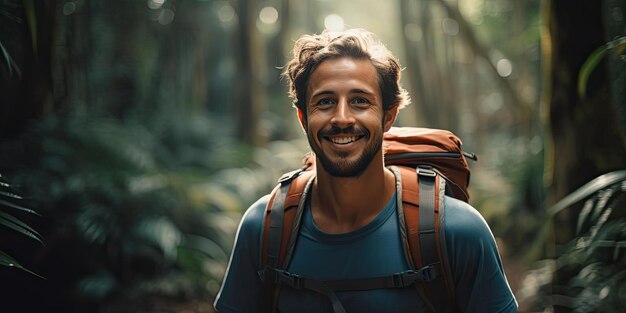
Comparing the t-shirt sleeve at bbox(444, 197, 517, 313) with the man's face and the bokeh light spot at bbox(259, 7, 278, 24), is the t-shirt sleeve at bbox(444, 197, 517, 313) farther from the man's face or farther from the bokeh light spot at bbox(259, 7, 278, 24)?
the bokeh light spot at bbox(259, 7, 278, 24)

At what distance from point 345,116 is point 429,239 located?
583mm

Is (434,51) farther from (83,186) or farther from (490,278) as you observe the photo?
(490,278)

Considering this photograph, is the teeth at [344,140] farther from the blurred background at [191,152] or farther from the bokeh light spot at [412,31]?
the bokeh light spot at [412,31]

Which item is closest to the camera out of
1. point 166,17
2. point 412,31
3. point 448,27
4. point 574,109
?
point 574,109

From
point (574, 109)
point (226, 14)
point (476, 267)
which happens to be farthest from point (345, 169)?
point (226, 14)

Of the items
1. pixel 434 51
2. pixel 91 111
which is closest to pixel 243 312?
pixel 91 111

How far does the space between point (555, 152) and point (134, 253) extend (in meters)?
5.19

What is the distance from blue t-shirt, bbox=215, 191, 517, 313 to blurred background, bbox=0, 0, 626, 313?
0.95 meters

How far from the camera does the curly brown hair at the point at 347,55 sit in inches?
105

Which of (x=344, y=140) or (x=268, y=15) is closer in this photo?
(x=344, y=140)

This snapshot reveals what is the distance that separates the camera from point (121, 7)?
868 cm

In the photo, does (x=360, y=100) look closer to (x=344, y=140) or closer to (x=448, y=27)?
(x=344, y=140)

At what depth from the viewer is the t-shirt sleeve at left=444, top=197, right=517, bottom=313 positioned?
241 cm

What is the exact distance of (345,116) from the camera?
2.53 m
